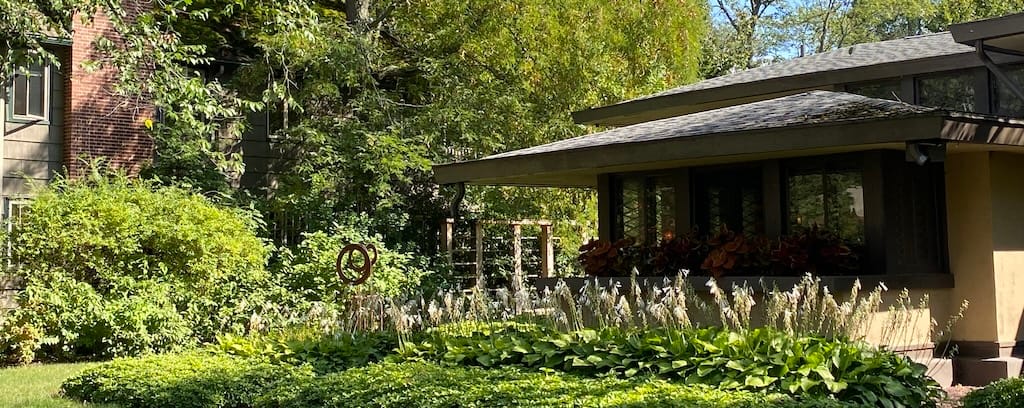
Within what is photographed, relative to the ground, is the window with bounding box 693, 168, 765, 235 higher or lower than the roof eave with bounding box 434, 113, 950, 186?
lower

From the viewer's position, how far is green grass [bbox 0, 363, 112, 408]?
31.4ft

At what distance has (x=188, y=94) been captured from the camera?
39.0 feet

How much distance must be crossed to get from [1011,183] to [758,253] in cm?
278


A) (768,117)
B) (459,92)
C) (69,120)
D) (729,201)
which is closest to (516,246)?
(459,92)

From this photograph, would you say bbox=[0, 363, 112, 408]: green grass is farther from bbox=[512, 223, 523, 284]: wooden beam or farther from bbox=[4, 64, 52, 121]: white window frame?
bbox=[512, 223, 523, 284]: wooden beam

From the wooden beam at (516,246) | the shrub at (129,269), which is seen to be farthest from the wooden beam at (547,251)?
the shrub at (129,269)

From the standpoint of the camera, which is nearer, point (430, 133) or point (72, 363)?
point (72, 363)

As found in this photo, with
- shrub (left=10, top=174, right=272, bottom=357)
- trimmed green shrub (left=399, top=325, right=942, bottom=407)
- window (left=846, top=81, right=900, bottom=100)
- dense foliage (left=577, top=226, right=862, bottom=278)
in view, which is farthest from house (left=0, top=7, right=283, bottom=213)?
window (left=846, top=81, right=900, bottom=100)

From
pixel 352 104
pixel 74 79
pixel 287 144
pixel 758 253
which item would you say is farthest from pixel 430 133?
pixel 758 253

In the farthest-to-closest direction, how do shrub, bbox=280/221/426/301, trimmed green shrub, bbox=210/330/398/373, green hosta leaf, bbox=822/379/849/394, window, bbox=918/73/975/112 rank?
shrub, bbox=280/221/426/301
window, bbox=918/73/975/112
trimmed green shrub, bbox=210/330/398/373
green hosta leaf, bbox=822/379/849/394

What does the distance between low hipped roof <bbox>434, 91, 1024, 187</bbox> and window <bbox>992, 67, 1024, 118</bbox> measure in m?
2.13

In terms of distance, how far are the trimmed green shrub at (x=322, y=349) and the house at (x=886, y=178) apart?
3.30 m

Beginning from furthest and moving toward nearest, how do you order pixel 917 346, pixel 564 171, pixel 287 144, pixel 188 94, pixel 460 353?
pixel 287 144 → pixel 564 171 → pixel 188 94 → pixel 917 346 → pixel 460 353

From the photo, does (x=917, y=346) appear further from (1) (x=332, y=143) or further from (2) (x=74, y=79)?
(2) (x=74, y=79)
